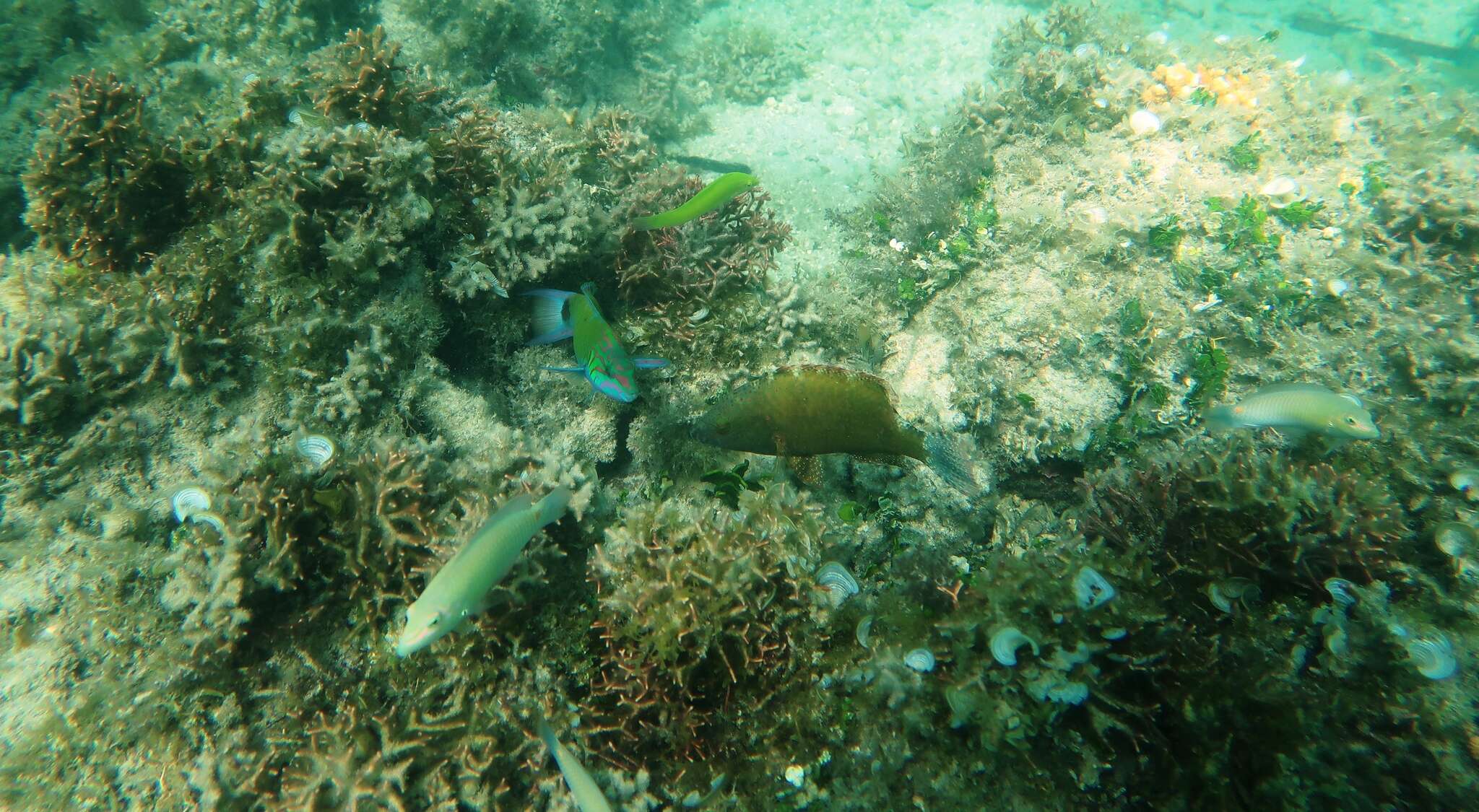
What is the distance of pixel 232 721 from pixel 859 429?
3396mm

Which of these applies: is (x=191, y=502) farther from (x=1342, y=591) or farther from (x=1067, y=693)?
(x=1342, y=591)

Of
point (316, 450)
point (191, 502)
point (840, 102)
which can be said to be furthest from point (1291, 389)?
point (840, 102)

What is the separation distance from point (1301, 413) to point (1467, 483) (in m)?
1.27

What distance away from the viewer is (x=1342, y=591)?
8.71 ft

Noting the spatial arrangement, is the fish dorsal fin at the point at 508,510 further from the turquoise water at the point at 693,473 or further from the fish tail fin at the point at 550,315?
the fish tail fin at the point at 550,315

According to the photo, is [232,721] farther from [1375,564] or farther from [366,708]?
[1375,564]

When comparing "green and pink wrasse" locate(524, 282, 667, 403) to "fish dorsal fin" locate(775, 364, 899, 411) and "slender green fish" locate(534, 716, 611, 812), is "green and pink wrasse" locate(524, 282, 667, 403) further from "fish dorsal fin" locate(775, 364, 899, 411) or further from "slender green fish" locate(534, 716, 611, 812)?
"slender green fish" locate(534, 716, 611, 812)

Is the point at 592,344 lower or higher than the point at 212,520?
higher

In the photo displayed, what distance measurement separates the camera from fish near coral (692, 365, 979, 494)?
124 inches

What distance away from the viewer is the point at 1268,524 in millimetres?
2998

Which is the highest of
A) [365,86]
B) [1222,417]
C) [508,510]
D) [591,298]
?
[365,86]

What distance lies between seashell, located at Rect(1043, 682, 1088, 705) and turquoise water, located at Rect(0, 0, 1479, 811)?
0.02 m

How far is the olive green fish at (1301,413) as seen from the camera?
310 centimetres

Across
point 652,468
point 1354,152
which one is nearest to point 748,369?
point 652,468
